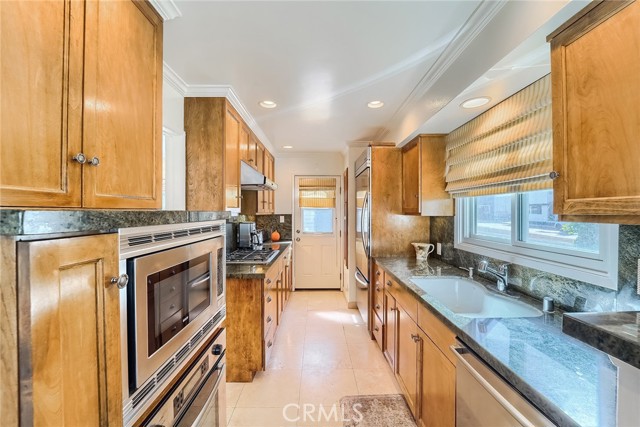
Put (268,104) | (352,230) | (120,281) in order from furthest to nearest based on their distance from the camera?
(352,230) → (268,104) → (120,281)

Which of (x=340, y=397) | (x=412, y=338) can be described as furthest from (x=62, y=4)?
(x=340, y=397)

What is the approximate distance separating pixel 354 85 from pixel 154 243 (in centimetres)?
188

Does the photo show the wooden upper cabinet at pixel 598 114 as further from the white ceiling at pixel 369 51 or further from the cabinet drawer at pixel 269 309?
the cabinet drawer at pixel 269 309

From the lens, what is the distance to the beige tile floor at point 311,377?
185cm

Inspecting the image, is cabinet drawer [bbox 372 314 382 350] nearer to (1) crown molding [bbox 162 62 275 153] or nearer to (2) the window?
(2) the window

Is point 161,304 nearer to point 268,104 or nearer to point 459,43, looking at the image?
point 459,43

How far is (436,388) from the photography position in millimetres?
1384

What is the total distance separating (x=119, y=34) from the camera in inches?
42.6

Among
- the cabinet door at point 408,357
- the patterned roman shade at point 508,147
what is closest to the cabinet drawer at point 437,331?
the cabinet door at point 408,357

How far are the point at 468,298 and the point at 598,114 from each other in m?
1.43

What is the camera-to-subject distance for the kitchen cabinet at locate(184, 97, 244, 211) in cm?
216

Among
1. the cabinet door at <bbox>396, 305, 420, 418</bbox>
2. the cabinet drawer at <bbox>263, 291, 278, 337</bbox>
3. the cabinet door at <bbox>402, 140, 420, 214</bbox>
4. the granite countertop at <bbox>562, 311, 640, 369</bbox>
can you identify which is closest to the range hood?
the cabinet drawer at <bbox>263, 291, 278, 337</bbox>

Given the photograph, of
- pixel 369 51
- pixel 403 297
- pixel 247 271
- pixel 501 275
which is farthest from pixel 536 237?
pixel 247 271

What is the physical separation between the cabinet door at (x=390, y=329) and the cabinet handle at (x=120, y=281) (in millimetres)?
1862
